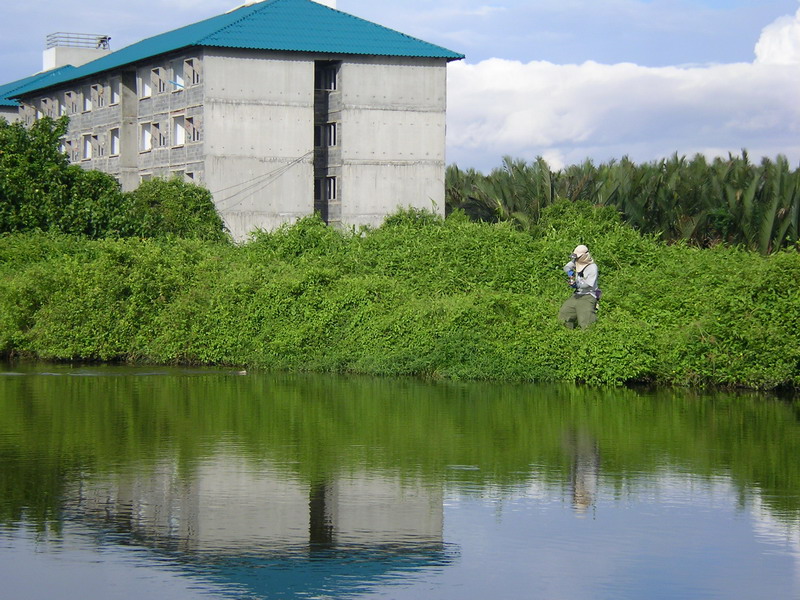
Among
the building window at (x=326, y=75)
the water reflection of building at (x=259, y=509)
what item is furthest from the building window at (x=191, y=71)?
the water reflection of building at (x=259, y=509)

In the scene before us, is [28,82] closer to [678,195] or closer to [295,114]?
[295,114]

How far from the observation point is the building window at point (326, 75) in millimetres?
58312

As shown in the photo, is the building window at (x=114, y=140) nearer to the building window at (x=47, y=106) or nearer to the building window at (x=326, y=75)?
the building window at (x=47, y=106)

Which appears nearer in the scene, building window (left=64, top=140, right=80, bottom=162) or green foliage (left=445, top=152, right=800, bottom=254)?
green foliage (left=445, top=152, right=800, bottom=254)

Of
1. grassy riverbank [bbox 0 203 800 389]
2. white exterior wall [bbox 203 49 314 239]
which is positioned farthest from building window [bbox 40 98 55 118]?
grassy riverbank [bbox 0 203 800 389]

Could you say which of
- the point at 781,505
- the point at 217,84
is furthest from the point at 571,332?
the point at 217,84

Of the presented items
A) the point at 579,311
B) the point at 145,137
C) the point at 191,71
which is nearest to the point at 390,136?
the point at 191,71

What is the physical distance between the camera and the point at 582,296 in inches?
822

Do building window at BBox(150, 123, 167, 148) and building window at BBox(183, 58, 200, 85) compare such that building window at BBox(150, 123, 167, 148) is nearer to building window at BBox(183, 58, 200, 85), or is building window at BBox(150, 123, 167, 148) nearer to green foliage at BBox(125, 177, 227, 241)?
building window at BBox(183, 58, 200, 85)

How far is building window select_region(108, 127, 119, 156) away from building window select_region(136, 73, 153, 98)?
3493 mm

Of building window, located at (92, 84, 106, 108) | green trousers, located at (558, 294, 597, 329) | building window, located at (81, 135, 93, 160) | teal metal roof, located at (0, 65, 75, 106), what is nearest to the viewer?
green trousers, located at (558, 294, 597, 329)

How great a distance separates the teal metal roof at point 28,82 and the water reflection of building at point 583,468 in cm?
6410

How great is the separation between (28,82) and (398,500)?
78.8m

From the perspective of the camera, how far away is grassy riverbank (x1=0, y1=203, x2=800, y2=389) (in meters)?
19.5
